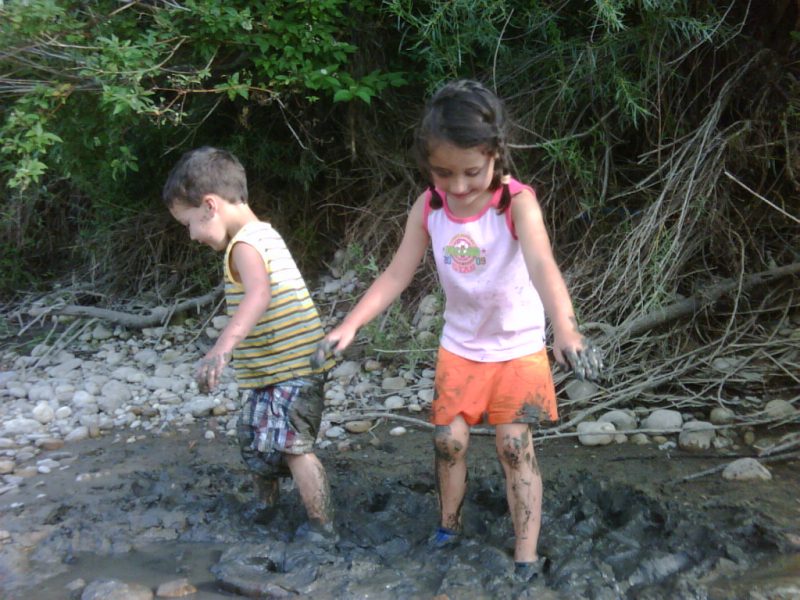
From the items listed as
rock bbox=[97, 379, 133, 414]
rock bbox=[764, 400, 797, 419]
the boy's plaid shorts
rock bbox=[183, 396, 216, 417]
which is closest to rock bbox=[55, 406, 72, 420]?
rock bbox=[97, 379, 133, 414]

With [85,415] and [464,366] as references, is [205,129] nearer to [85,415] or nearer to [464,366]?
[85,415]

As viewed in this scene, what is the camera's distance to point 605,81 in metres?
4.29

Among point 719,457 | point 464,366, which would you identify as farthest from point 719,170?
point 464,366

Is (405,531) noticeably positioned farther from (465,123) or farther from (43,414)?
(43,414)

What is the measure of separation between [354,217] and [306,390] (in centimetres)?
296

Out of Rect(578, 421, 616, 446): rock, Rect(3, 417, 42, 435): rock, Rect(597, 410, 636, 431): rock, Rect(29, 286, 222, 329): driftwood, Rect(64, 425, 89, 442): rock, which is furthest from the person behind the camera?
Rect(29, 286, 222, 329): driftwood

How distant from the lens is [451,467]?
2.77 meters

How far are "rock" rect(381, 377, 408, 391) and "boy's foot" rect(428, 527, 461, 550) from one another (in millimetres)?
1646

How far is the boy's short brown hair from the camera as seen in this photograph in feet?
9.76

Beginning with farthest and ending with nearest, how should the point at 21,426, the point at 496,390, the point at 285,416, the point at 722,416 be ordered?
1. the point at 21,426
2. the point at 722,416
3. the point at 285,416
4. the point at 496,390

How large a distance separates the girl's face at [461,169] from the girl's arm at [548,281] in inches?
4.9

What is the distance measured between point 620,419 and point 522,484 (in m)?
1.35

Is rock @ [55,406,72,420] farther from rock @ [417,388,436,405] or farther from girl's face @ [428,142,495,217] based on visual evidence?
girl's face @ [428,142,495,217]

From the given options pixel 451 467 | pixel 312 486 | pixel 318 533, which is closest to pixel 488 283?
pixel 451 467
